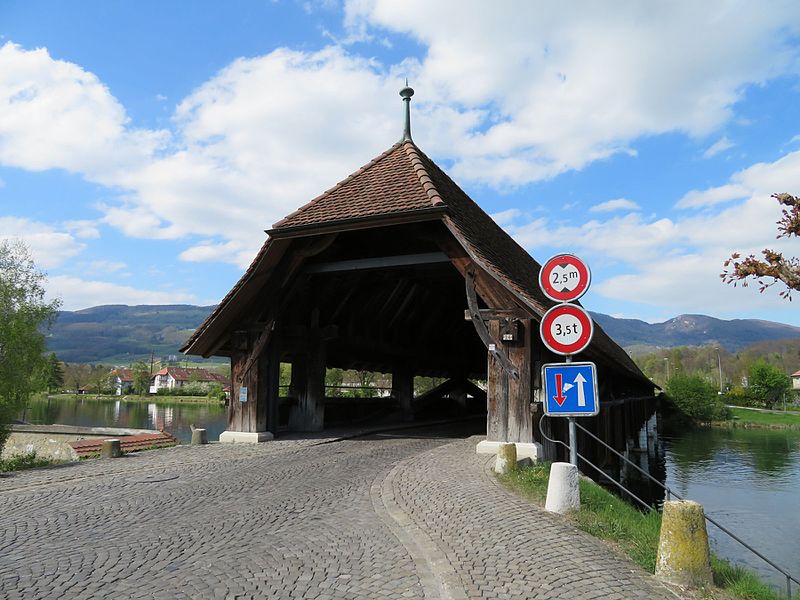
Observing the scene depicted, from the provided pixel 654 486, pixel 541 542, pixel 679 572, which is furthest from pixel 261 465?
pixel 654 486

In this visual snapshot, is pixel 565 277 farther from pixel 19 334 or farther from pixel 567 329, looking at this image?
pixel 19 334

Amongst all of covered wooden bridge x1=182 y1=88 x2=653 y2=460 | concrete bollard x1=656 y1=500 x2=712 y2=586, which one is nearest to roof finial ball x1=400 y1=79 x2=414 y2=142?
covered wooden bridge x1=182 y1=88 x2=653 y2=460

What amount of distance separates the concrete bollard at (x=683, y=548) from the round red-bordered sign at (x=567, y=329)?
76.0 inches

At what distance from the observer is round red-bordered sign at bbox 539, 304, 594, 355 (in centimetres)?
629

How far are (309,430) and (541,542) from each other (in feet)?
34.9

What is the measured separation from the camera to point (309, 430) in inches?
599

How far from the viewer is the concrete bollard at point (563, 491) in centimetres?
629

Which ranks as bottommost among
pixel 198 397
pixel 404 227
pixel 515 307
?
pixel 198 397

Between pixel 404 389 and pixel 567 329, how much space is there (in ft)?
52.6

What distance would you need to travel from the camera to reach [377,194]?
12070 mm

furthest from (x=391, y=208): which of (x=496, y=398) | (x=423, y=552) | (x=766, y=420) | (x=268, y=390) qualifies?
(x=766, y=420)

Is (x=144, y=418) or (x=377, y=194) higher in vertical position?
(x=377, y=194)

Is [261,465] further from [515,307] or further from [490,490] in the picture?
[515,307]

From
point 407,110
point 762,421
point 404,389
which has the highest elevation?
point 407,110
